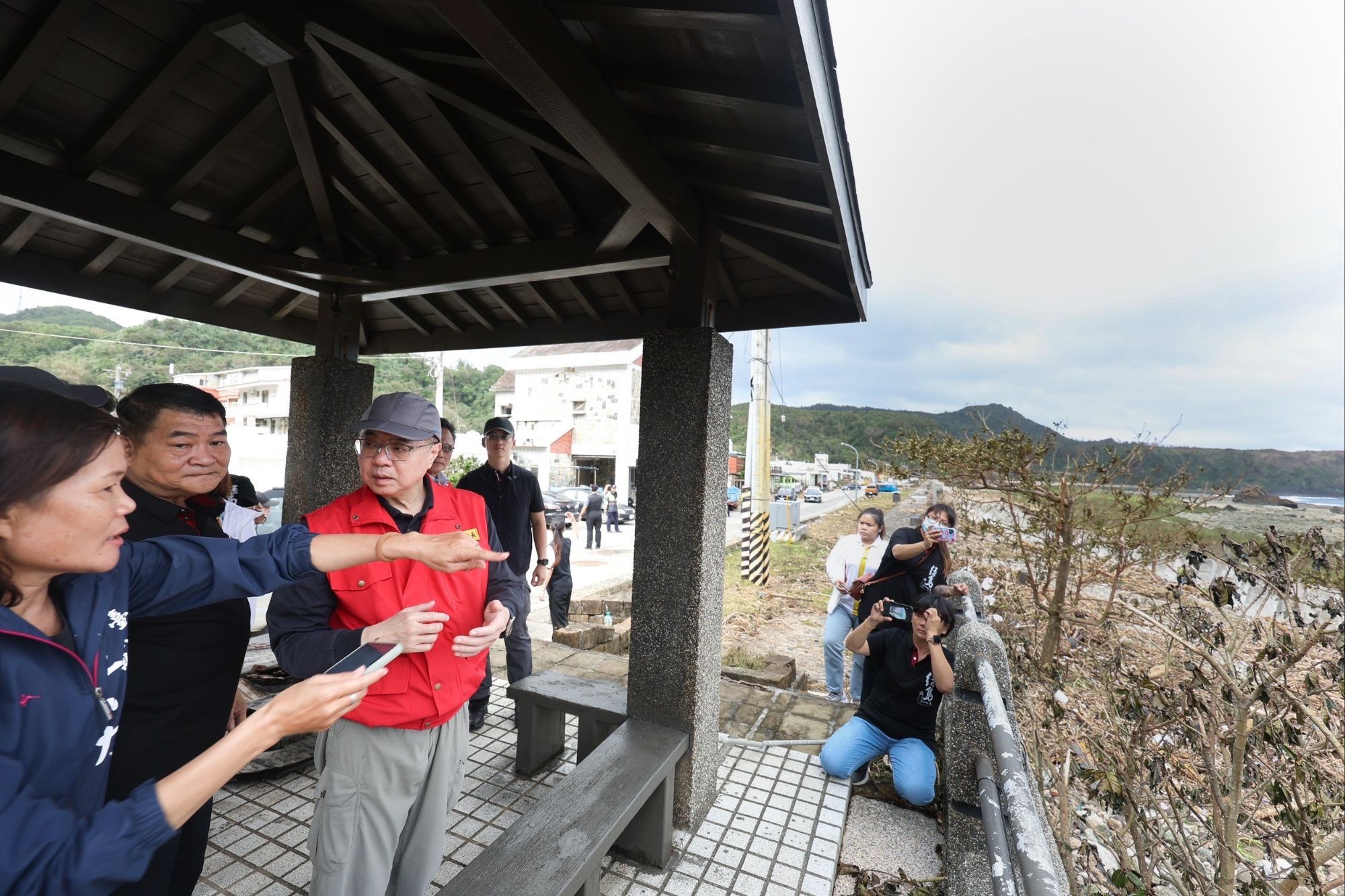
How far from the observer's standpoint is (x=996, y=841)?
4.81 ft

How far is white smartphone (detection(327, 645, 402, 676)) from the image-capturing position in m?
1.24

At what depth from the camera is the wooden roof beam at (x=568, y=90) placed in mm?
1490

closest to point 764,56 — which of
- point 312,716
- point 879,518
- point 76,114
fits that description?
point 312,716

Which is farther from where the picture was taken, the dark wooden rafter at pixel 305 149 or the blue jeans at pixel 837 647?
the blue jeans at pixel 837 647

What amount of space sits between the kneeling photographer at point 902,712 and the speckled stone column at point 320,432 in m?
3.74

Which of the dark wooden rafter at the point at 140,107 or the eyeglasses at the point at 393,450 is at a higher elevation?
the dark wooden rafter at the point at 140,107

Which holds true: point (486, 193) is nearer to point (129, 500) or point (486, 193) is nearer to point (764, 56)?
point (764, 56)

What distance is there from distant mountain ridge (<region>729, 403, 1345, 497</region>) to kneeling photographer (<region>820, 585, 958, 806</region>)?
286 centimetres

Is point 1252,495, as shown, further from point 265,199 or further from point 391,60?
point 265,199

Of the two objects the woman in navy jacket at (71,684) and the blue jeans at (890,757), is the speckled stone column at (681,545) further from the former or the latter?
the woman in navy jacket at (71,684)

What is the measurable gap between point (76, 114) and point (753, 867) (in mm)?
4628

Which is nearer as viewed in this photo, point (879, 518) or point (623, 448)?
point (879, 518)

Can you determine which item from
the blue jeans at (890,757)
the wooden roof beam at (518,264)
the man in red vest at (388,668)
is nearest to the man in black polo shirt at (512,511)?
the wooden roof beam at (518,264)

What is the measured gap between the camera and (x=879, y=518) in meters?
5.27
